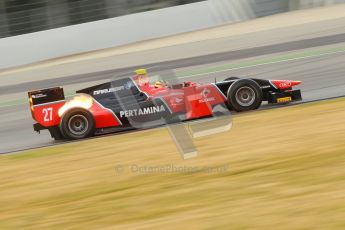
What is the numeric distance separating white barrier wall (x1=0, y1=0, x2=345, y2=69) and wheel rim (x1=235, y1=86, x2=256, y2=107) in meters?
10.3

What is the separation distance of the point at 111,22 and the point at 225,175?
46.0 feet

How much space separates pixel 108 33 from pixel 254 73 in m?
6.82

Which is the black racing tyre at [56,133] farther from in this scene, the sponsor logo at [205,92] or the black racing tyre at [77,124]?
the sponsor logo at [205,92]

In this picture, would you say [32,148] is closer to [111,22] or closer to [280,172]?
[280,172]

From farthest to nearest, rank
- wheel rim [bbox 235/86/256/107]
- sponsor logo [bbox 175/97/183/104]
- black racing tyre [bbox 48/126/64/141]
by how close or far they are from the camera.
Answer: wheel rim [bbox 235/86/256/107], black racing tyre [bbox 48/126/64/141], sponsor logo [bbox 175/97/183/104]

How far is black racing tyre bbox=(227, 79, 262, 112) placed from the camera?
1005cm

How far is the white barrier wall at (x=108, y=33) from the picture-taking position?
1942 centimetres

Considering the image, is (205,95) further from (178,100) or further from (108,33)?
(108,33)

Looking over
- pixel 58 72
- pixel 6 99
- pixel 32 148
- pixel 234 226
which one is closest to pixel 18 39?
pixel 58 72

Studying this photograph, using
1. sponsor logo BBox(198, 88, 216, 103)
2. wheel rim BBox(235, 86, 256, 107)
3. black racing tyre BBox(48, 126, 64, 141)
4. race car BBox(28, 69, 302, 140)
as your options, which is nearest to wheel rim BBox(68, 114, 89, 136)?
race car BBox(28, 69, 302, 140)

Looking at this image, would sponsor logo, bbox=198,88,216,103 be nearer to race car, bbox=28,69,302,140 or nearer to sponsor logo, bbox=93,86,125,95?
race car, bbox=28,69,302,140

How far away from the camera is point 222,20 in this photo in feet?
70.2

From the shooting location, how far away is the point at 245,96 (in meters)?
10.3

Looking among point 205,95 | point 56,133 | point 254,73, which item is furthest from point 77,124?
point 254,73
